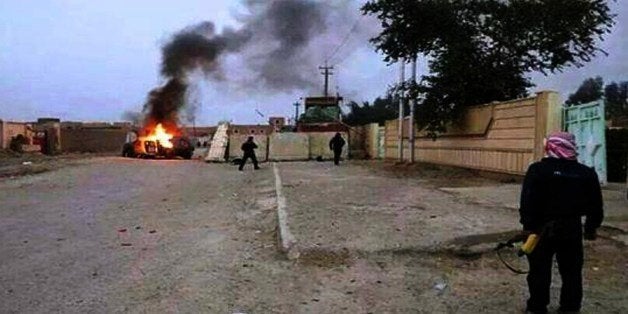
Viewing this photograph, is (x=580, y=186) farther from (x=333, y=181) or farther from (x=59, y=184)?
(x=59, y=184)

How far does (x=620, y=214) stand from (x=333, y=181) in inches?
390

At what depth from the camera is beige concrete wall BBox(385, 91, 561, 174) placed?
1609 cm

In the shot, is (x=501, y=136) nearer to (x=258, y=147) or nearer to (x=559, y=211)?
(x=559, y=211)

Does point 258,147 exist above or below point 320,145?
below

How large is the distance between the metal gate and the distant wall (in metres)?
56.1

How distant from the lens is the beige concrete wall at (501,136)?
16.1m

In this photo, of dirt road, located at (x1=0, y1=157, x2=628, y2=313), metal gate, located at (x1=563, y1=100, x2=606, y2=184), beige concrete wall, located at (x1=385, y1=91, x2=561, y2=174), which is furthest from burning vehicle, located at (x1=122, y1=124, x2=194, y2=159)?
metal gate, located at (x1=563, y1=100, x2=606, y2=184)

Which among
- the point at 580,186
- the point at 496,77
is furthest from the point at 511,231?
the point at 496,77

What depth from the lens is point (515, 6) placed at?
72.4 feet

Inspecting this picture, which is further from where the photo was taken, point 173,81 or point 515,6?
point 173,81

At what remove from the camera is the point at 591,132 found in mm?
14719

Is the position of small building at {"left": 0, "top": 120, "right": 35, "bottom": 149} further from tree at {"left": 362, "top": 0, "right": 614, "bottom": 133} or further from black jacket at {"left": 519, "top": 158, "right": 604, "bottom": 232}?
black jacket at {"left": 519, "top": 158, "right": 604, "bottom": 232}

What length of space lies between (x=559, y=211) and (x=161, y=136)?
38.7 metres

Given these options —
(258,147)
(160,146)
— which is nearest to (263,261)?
(258,147)
